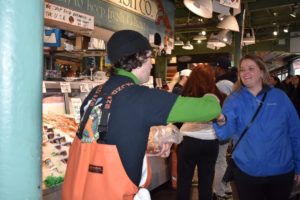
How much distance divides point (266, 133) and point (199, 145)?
132 centimetres

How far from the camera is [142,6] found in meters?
6.41

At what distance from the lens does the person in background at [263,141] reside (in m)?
2.99

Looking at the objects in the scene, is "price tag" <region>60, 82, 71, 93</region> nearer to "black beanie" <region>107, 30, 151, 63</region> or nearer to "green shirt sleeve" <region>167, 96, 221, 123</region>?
"black beanie" <region>107, 30, 151, 63</region>

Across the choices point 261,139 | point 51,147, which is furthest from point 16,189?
point 51,147

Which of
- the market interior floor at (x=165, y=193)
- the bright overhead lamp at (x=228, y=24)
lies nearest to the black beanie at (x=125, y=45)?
the market interior floor at (x=165, y=193)

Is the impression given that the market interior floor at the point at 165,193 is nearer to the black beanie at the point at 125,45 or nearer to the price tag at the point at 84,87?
the price tag at the point at 84,87

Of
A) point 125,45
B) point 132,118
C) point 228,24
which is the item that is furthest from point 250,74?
point 228,24

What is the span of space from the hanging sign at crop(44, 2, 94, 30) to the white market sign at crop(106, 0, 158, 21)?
85 centimetres

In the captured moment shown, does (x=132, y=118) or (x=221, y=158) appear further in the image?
(x=221, y=158)

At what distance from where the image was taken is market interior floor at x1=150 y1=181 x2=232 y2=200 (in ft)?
18.8

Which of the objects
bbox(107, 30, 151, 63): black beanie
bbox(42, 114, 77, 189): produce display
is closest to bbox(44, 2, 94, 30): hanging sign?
bbox(42, 114, 77, 189): produce display

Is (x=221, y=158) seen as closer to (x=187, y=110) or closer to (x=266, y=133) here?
(x=266, y=133)

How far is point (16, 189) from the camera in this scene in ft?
4.24

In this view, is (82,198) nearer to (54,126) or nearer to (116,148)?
(116,148)
